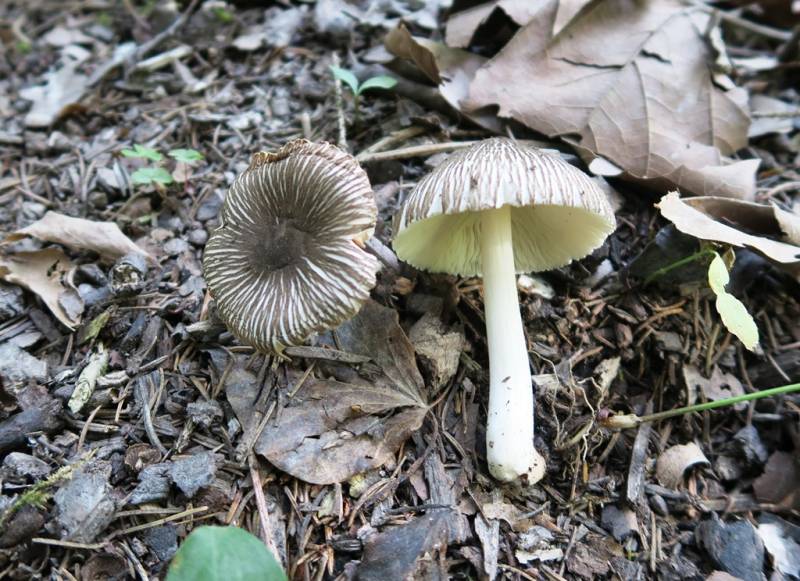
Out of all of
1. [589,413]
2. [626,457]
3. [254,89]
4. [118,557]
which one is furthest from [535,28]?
[118,557]

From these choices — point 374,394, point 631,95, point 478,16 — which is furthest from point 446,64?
point 374,394

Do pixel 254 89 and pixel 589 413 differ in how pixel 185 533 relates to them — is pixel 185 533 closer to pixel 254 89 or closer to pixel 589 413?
pixel 589 413

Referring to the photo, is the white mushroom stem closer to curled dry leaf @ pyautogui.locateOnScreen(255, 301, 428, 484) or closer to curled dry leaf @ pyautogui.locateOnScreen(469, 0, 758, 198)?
curled dry leaf @ pyautogui.locateOnScreen(255, 301, 428, 484)

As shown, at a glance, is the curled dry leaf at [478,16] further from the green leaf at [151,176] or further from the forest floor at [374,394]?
the green leaf at [151,176]

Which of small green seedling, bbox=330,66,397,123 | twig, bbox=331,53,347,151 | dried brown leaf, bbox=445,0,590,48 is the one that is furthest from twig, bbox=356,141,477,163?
dried brown leaf, bbox=445,0,590,48

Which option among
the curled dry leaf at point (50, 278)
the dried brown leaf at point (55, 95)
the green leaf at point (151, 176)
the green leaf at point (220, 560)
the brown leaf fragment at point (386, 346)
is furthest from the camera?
the dried brown leaf at point (55, 95)

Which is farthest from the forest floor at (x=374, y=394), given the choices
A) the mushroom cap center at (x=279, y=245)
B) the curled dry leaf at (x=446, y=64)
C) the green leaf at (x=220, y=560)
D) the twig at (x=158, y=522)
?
the mushroom cap center at (x=279, y=245)

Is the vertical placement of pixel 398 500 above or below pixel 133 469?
below
